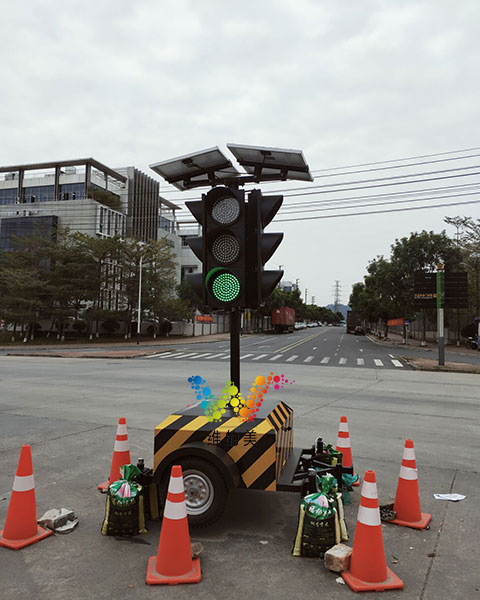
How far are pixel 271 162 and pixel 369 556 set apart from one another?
3889mm

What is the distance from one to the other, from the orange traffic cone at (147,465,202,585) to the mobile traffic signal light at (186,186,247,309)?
5.99ft

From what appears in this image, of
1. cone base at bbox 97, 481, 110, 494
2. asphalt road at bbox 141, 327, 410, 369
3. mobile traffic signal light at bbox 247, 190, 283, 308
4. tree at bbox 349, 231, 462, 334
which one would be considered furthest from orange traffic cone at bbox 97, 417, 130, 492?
tree at bbox 349, 231, 462, 334

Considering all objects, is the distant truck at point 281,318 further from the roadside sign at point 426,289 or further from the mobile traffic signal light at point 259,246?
the mobile traffic signal light at point 259,246

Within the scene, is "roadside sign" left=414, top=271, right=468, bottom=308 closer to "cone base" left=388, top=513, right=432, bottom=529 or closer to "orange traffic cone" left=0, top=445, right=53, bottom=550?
"cone base" left=388, top=513, right=432, bottom=529

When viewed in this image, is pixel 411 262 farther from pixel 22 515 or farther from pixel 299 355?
pixel 22 515

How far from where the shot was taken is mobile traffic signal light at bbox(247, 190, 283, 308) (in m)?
4.58

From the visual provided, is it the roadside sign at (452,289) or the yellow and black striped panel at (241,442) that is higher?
the roadside sign at (452,289)

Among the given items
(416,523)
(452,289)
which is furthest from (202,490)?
(452,289)

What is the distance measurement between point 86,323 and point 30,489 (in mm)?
54416

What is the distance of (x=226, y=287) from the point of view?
463 centimetres

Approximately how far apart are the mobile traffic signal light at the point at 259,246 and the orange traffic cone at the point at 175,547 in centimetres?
192

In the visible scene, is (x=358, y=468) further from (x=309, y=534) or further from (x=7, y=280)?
(x=7, y=280)

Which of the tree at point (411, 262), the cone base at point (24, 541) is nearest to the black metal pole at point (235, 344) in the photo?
the cone base at point (24, 541)

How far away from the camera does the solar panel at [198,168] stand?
4.96 metres
